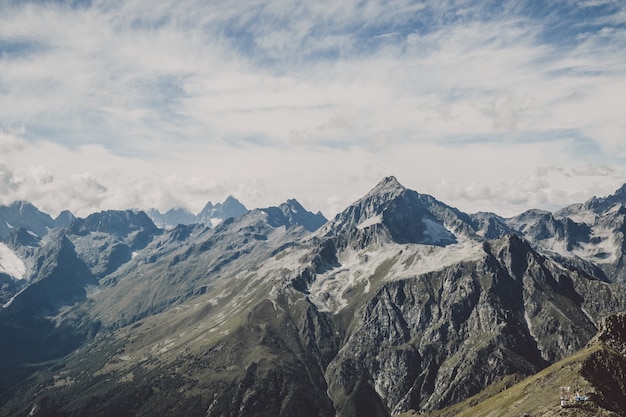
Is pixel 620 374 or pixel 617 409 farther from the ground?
pixel 617 409


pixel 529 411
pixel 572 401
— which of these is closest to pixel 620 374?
pixel 529 411

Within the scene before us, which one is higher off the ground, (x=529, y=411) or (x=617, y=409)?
(x=617, y=409)

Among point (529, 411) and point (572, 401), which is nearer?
point (572, 401)

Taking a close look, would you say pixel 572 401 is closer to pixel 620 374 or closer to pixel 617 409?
pixel 617 409

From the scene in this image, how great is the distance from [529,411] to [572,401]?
135ft

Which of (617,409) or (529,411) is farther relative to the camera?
(529,411)

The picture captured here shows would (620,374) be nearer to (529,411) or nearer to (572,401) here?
(529,411)

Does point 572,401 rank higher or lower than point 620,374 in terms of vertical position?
higher

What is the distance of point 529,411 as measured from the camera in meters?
194

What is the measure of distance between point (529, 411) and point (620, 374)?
138 feet

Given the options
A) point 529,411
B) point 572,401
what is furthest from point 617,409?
point 529,411

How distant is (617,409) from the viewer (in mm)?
153750

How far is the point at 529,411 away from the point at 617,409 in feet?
149

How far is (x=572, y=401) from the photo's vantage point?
15788 centimetres
